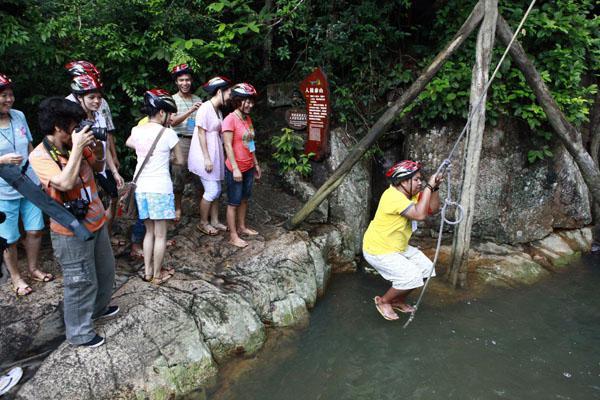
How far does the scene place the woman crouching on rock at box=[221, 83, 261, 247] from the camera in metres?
5.00

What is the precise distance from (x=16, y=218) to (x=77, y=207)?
1.27m

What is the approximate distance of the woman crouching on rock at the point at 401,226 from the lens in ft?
14.2

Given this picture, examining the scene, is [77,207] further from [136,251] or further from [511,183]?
[511,183]

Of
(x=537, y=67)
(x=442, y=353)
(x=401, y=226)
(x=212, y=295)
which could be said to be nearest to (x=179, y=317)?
(x=212, y=295)

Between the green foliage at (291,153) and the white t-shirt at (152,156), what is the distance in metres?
2.80

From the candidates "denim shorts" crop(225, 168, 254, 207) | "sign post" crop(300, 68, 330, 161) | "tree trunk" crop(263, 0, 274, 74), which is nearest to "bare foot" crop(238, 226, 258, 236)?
"denim shorts" crop(225, 168, 254, 207)

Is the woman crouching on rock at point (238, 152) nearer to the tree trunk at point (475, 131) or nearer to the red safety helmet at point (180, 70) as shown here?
the red safety helmet at point (180, 70)

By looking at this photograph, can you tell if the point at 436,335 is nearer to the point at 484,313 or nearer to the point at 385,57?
the point at 484,313

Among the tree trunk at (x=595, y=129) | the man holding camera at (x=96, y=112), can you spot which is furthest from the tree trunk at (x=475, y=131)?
the man holding camera at (x=96, y=112)

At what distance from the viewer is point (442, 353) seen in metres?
4.41

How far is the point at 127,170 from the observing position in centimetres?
682

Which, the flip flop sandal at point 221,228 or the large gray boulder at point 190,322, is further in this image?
the flip flop sandal at point 221,228

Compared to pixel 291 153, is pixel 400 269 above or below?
below

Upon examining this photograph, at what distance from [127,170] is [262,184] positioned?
2200 millimetres
